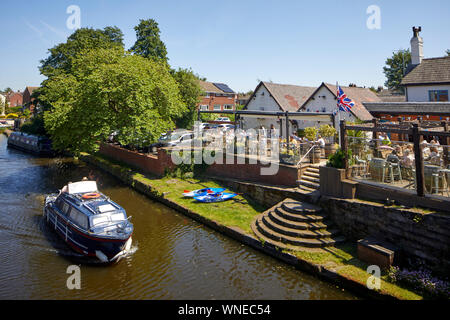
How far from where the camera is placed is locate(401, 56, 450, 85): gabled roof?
23781 mm

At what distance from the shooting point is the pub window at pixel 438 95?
77.1ft

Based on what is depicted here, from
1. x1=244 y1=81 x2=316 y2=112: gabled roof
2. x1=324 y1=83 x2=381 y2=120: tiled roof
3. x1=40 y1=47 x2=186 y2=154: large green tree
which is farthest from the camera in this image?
x1=244 y1=81 x2=316 y2=112: gabled roof

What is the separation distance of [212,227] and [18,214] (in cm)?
1103

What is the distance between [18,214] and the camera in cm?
1711

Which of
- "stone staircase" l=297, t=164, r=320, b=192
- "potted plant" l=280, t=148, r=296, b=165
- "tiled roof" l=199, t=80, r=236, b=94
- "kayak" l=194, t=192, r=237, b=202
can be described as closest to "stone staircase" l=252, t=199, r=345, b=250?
"stone staircase" l=297, t=164, r=320, b=192

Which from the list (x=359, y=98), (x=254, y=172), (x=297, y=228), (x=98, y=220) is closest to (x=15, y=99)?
(x=359, y=98)

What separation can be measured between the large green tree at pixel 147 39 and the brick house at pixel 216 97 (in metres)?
11.8

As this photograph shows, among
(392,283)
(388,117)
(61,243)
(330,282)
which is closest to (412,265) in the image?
(392,283)

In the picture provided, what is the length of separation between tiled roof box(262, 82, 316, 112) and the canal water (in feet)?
71.9

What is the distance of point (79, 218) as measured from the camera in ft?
41.8

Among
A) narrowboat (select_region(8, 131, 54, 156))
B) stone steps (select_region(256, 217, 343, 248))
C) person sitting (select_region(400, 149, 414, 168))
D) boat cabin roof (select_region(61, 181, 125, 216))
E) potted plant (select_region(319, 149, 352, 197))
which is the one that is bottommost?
stone steps (select_region(256, 217, 343, 248))

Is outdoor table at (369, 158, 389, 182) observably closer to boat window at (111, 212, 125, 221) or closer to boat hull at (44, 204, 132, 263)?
boat hull at (44, 204, 132, 263)
